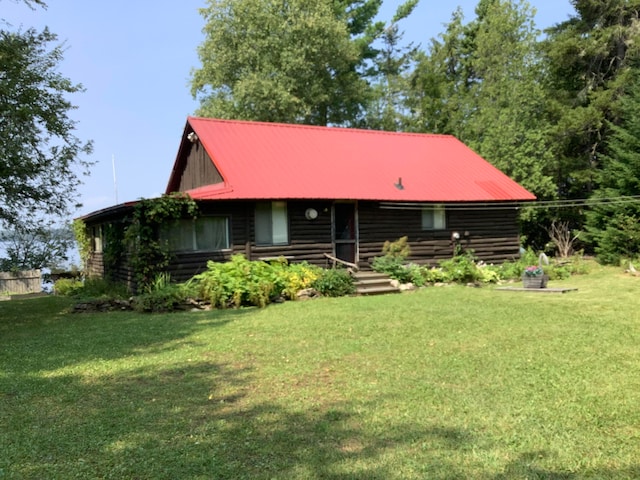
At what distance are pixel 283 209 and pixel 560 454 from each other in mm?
12318

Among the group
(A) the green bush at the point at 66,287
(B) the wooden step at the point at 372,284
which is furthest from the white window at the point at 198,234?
(A) the green bush at the point at 66,287

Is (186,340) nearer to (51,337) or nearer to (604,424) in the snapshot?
(51,337)

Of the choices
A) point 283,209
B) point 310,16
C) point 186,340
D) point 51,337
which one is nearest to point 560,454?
point 186,340

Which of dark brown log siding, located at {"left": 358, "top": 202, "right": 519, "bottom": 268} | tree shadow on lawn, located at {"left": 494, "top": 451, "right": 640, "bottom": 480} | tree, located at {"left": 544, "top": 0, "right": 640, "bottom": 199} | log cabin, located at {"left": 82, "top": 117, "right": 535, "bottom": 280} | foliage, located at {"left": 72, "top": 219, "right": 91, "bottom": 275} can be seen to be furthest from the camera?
tree, located at {"left": 544, "top": 0, "right": 640, "bottom": 199}

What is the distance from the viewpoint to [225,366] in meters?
6.23

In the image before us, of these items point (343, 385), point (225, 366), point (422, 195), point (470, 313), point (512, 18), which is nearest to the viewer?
point (343, 385)

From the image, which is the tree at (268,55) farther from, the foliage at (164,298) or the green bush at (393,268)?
the foliage at (164,298)

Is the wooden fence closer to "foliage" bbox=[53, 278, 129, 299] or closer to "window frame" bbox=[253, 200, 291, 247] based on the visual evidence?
"foliage" bbox=[53, 278, 129, 299]

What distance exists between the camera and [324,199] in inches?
603

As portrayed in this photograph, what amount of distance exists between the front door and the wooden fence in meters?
12.4

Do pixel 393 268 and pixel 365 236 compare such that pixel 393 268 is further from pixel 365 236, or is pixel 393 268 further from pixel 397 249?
pixel 365 236

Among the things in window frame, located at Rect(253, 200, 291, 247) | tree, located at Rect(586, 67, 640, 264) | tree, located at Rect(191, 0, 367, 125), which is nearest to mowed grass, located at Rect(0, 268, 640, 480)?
window frame, located at Rect(253, 200, 291, 247)

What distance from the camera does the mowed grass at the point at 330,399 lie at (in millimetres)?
3539

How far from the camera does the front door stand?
16.3 meters
